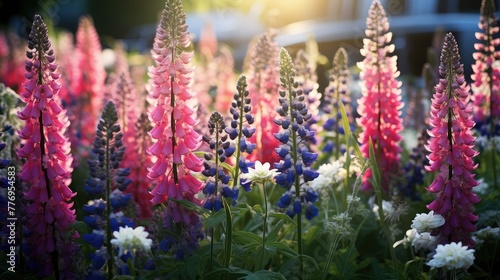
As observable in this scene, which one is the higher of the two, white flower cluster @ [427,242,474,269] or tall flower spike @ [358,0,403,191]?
tall flower spike @ [358,0,403,191]

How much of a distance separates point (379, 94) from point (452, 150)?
1230 millimetres

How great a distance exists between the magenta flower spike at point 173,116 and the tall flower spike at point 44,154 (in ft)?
1.85

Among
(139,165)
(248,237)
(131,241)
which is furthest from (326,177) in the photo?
(131,241)

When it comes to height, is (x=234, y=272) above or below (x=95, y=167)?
below

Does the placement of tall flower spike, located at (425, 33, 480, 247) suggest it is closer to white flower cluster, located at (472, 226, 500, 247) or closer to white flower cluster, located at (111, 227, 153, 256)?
white flower cluster, located at (472, 226, 500, 247)

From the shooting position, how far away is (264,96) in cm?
575

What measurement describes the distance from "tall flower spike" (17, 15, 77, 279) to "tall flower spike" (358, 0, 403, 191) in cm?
223

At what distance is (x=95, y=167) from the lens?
4.31 meters

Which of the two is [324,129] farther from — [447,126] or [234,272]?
[234,272]

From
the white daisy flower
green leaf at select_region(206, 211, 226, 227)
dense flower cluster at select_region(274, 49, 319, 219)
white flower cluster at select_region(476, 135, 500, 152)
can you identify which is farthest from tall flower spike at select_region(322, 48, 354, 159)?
green leaf at select_region(206, 211, 226, 227)

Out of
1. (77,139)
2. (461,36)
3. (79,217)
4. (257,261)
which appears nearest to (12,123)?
(79,217)

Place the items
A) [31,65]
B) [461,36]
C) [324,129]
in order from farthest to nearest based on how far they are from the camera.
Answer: [461,36] < [324,129] < [31,65]

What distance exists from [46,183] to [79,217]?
1644mm

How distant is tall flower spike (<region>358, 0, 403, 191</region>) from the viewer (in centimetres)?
549
